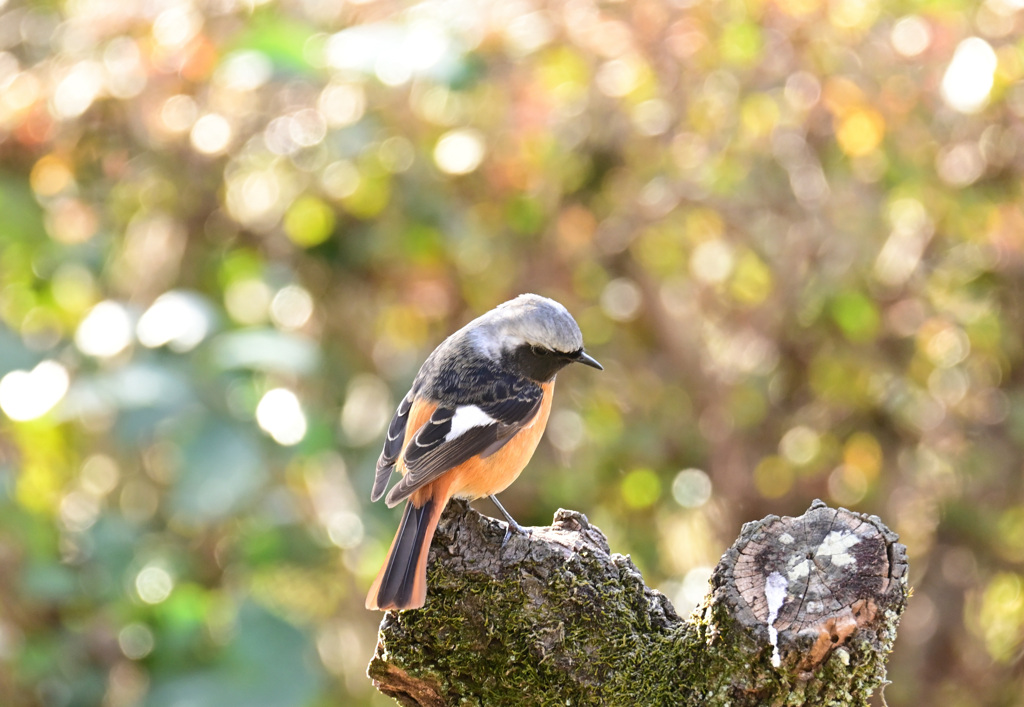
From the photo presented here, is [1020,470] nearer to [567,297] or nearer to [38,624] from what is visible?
[567,297]

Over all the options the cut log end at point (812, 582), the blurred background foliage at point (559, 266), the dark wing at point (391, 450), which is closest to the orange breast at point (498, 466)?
the dark wing at point (391, 450)

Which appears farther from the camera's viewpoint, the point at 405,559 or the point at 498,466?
the point at 498,466

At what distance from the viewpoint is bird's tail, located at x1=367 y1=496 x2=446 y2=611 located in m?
2.33

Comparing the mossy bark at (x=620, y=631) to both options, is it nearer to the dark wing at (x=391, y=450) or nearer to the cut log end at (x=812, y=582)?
the cut log end at (x=812, y=582)

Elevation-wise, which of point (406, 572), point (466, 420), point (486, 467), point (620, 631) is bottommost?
point (620, 631)

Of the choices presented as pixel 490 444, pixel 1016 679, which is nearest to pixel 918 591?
pixel 1016 679

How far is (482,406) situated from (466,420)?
107 millimetres

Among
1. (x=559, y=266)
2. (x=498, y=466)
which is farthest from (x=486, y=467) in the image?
(x=559, y=266)

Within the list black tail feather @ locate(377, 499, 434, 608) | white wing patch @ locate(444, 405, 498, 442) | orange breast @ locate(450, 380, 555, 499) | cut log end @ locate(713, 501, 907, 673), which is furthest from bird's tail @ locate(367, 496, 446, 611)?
cut log end @ locate(713, 501, 907, 673)

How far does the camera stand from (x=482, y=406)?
134 inches

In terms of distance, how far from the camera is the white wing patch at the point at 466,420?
3.26 metres

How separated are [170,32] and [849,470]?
3979 mm

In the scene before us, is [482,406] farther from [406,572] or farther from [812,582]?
[812,582]

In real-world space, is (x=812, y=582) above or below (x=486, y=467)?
Answer: below
